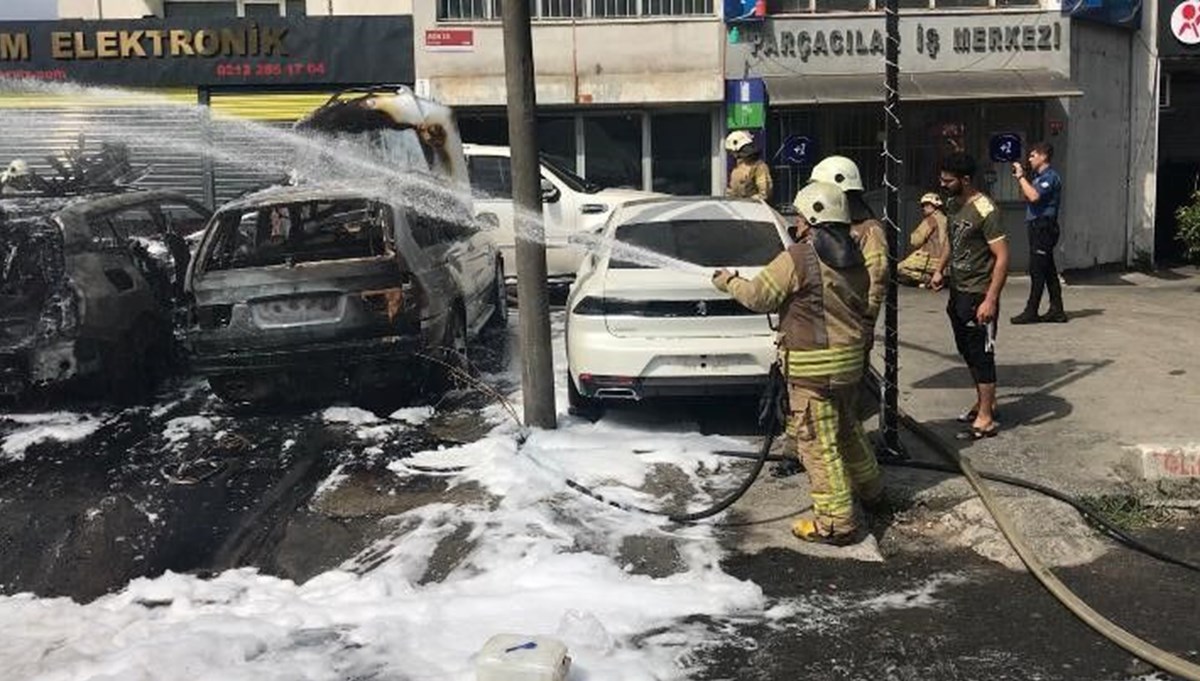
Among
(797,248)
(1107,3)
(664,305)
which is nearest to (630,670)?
(797,248)

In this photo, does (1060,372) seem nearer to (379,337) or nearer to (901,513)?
(901,513)

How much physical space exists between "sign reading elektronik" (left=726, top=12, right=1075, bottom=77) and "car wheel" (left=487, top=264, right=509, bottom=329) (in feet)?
21.0

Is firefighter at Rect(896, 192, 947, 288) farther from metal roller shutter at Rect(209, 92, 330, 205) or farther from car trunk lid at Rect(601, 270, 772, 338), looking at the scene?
metal roller shutter at Rect(209, 92, 330, 205)

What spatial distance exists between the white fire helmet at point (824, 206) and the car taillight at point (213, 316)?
4.15m

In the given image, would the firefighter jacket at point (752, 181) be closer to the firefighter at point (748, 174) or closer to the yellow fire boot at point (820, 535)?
the firefighter at point (748, 174)

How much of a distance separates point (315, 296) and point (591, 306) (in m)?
1.94

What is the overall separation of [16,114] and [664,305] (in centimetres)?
1015

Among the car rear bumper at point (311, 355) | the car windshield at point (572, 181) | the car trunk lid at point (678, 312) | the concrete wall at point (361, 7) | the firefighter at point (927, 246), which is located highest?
the concrete wall at point (361, 7)

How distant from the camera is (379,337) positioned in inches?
297

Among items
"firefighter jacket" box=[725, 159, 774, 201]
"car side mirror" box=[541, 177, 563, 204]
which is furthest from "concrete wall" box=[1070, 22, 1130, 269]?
"car side mirror" box=[541, 177, 563, 204]

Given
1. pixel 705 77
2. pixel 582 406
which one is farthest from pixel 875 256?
pixel 705 77

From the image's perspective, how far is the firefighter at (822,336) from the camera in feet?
17.7

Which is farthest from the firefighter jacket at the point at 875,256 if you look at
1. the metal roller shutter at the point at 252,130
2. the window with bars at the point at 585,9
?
the window with bars at the point at 585,9

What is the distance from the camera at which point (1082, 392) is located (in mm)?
8133
